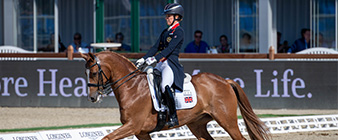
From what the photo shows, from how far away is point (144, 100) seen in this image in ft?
23.1

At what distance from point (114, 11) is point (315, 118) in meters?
7.60

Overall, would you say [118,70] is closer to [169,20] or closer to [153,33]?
[169,20]

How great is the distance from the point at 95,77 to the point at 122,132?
701mm

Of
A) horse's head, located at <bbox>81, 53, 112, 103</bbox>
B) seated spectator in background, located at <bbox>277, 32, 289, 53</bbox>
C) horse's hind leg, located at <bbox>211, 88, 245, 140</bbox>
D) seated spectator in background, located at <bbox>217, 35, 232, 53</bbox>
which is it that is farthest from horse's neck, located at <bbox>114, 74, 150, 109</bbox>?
seated spectator in background, located at <bbox>277, 32, 289, 53</bbox>

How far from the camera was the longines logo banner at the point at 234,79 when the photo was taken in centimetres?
1291

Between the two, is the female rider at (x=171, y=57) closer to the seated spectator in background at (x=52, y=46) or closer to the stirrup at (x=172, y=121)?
the stirrup at (x=172, y=121)

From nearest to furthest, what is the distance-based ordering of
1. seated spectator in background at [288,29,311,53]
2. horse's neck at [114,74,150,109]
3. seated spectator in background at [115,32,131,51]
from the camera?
horse's neck at [114,74,150,109] → seated spectator in background at [288,29,311,53] → seated spectator in background at [115,32,131,51]

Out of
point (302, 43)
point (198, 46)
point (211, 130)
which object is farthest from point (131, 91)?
point (302, 43)

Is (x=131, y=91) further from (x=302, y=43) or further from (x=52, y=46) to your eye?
(x=52, y=46)

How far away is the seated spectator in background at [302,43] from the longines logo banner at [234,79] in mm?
2465

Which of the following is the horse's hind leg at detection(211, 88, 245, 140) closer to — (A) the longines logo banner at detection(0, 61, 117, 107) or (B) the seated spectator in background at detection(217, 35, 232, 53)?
(A) the longines logo banner at detection(0, 61, 117, 107)

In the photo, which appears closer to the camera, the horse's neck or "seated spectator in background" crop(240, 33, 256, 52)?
the horse's neck

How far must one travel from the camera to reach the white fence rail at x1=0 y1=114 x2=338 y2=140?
330 inches

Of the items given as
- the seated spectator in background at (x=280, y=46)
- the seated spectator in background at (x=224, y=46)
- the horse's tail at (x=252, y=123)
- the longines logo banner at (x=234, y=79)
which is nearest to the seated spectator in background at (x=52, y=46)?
the longines logo banner at (x=234, y=79)
